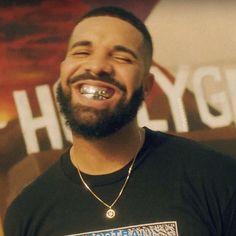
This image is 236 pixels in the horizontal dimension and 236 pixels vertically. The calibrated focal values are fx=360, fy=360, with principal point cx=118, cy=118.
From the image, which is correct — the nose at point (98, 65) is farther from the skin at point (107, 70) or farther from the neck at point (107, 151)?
the neck at point (107, 151)

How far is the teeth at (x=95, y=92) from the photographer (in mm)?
732

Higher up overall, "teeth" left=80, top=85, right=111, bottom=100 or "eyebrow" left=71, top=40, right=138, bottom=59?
"eyebrow" left=71, top=40, right=138, bottom=59

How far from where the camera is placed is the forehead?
769 mm

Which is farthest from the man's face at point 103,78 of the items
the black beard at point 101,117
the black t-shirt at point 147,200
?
the black t-shirt at point 147,200

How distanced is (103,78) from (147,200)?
0.87 ft

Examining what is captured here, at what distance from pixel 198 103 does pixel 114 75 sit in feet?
1.31

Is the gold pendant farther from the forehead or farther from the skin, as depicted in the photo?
the forehead

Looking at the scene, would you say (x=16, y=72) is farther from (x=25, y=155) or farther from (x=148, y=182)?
(x=148, y=182)

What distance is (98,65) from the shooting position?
0.73 m

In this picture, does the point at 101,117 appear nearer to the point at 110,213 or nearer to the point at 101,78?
the point at 101,78

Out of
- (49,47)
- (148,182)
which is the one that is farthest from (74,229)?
(49,47)

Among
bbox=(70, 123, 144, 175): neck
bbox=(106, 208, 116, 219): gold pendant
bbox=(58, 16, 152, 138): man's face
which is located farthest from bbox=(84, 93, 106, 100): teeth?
bbox=(106, 208, 116, 219): gold pendant

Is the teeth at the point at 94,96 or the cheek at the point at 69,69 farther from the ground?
the cheek at the point at 69,69

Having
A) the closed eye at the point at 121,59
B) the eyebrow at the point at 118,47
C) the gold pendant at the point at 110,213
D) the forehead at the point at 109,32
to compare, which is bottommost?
the gold pendant at the point at 110,213
